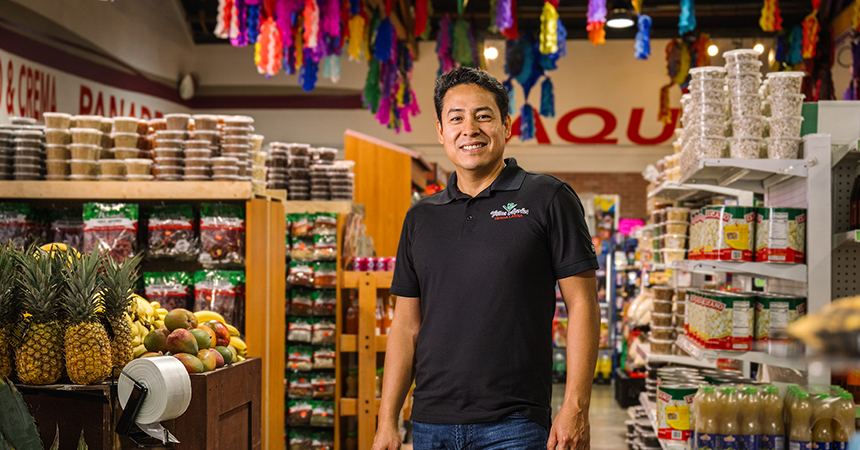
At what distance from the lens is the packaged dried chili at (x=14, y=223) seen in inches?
150

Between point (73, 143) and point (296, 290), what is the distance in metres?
1.89

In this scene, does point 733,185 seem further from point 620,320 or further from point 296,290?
point 620,320

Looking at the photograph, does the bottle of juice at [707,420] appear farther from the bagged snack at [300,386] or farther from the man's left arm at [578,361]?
the bagged snack at [300,386]

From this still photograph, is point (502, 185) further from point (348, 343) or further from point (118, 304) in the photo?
point (348, 343)

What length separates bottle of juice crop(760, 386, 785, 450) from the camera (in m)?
3.16

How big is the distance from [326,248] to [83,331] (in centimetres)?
307

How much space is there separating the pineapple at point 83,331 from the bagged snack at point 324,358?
9.98 feet

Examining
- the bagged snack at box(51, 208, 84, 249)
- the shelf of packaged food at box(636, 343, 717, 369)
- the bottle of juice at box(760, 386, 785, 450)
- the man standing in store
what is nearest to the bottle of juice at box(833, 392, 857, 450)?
the bottle of juice at box(760, 386, 785, 450)

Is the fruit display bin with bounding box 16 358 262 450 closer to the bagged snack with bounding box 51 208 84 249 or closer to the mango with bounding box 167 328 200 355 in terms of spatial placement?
the mango with bounding box 167 328 200 355

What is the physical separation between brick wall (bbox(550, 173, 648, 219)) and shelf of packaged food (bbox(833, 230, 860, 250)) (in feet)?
28.7

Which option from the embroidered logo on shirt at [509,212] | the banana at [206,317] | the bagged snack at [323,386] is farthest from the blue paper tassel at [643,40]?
the embroidered logo on shirt at [509,212]

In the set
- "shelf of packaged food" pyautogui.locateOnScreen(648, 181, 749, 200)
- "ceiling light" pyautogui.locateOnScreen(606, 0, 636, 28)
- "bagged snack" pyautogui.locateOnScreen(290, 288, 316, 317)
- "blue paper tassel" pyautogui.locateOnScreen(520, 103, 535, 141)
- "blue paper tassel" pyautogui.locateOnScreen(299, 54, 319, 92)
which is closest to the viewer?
"shelf of packaged food" pyautogui.locateOnScreen(648, 181, 749, 200)

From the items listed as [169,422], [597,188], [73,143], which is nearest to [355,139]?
[73,143]

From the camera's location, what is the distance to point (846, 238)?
3.28 m
